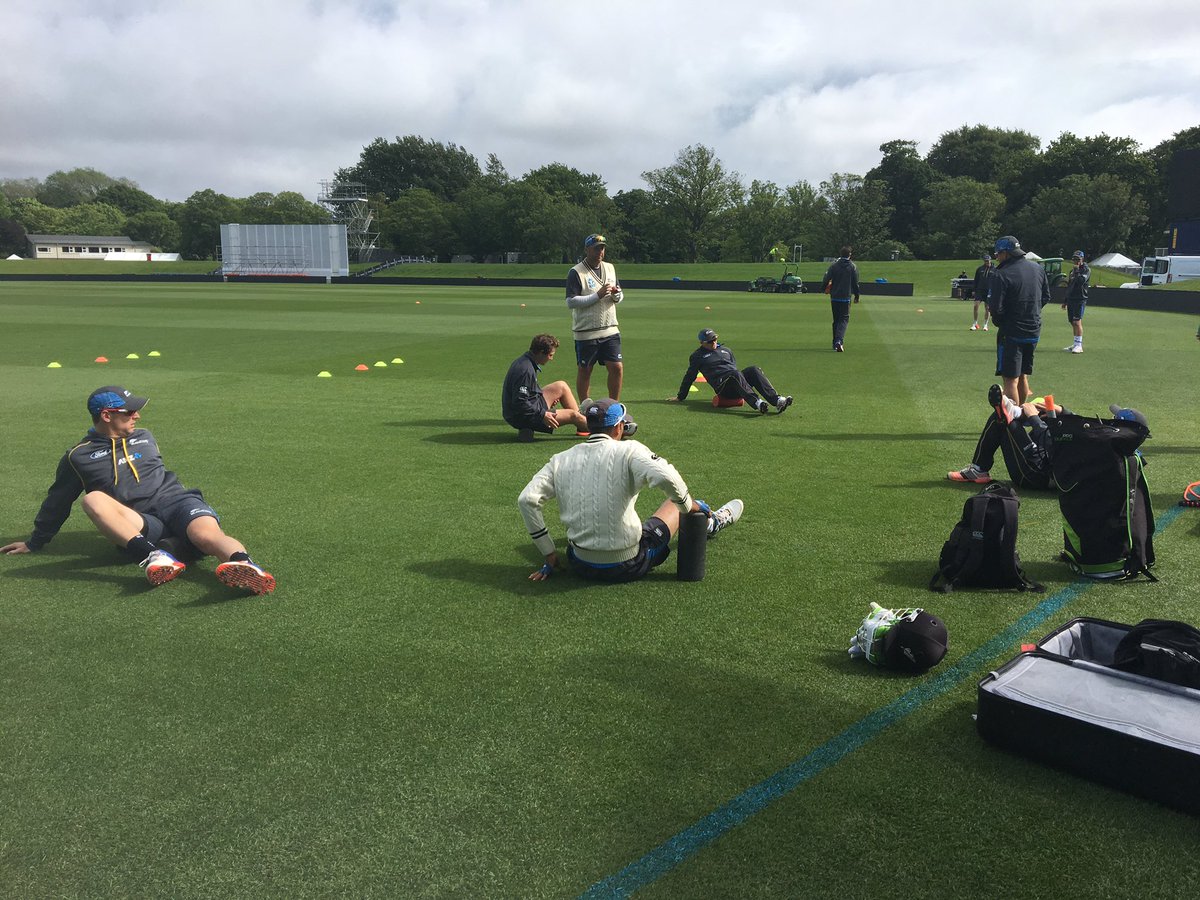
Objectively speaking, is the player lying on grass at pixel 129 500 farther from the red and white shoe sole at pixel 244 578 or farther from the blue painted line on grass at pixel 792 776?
the blue painted line on grass at pixel 792 776

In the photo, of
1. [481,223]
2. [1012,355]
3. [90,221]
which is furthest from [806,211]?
[90,221]

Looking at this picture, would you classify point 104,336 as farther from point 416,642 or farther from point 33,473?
point 416,642

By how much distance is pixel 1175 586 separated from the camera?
5.52 m

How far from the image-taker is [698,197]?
9781cm

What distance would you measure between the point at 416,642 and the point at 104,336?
22525 millimetres

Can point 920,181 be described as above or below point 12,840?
above

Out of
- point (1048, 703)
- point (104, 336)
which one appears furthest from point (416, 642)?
point (104, 336)

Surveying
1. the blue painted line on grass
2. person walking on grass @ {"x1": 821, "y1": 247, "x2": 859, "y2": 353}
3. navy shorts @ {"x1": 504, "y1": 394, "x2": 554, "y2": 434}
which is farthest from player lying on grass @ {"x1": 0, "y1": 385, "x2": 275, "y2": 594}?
person walking on grass @ {"x1": 821, "y1": 247, "x2": 859, "y2": 353}

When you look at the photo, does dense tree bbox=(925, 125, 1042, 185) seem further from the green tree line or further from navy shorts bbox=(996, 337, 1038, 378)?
navy shorts bbox=(996, 337, 1038, 378)

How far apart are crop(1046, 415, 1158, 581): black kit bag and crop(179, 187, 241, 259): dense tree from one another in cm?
11842

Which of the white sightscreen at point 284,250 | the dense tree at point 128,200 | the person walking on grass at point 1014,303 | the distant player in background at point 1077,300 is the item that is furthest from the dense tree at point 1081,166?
the dense tree at point 128,200

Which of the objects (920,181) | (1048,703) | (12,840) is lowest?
(12,840)

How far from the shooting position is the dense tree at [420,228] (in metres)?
99.8

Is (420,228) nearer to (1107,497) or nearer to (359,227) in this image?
(359,227)
